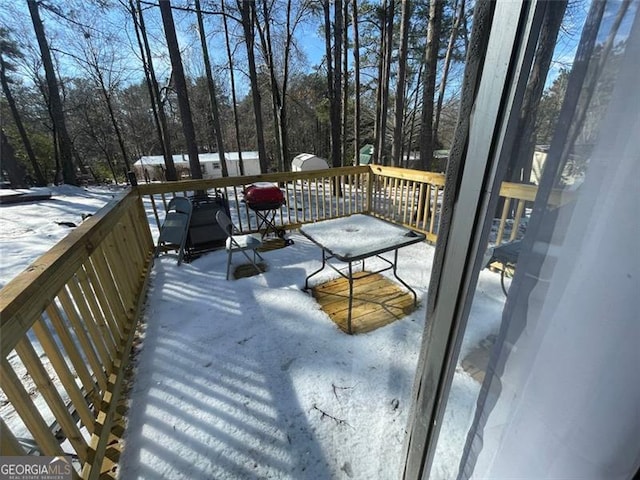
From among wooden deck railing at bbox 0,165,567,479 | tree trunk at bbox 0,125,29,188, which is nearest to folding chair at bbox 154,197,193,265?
wooden deck railing at bbox 0,165,567,479

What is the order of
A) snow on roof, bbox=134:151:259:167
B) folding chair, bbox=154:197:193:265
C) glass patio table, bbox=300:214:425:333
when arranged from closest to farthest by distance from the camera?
glass patio table, bbox=300:214:425:333
folding chair, bbox=154:197:193:265
snow on roof, bbox=134:151:259:167

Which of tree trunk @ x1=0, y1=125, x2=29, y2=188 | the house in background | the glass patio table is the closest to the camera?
the glass patio table

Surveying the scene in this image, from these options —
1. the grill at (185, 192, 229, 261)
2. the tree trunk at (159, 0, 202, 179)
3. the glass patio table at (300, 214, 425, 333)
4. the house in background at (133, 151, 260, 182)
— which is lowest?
the house in background at (133, 151, 260, 182)

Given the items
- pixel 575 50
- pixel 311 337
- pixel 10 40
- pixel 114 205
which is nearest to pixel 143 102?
pixel 10 40

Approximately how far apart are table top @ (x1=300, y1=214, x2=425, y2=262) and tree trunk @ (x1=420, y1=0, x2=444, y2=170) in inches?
148

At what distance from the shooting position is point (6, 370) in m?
0.91

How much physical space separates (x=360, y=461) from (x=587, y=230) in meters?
1.40

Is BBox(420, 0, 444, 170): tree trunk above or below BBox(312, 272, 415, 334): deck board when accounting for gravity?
above

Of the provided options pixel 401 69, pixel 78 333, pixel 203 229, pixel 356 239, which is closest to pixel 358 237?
pixel 356 239

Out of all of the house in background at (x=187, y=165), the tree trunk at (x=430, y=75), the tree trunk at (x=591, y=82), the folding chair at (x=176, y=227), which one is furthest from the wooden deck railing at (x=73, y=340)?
the house in background at (x=187, y=165)

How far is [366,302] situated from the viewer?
256 cm

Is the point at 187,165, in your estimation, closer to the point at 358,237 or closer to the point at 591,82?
the point at 358,237

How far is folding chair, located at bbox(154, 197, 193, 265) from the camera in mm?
3389

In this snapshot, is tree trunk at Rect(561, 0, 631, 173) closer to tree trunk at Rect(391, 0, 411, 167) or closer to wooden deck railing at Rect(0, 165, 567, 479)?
wooden deck railing at Rect(0, 165, 567, 479)
